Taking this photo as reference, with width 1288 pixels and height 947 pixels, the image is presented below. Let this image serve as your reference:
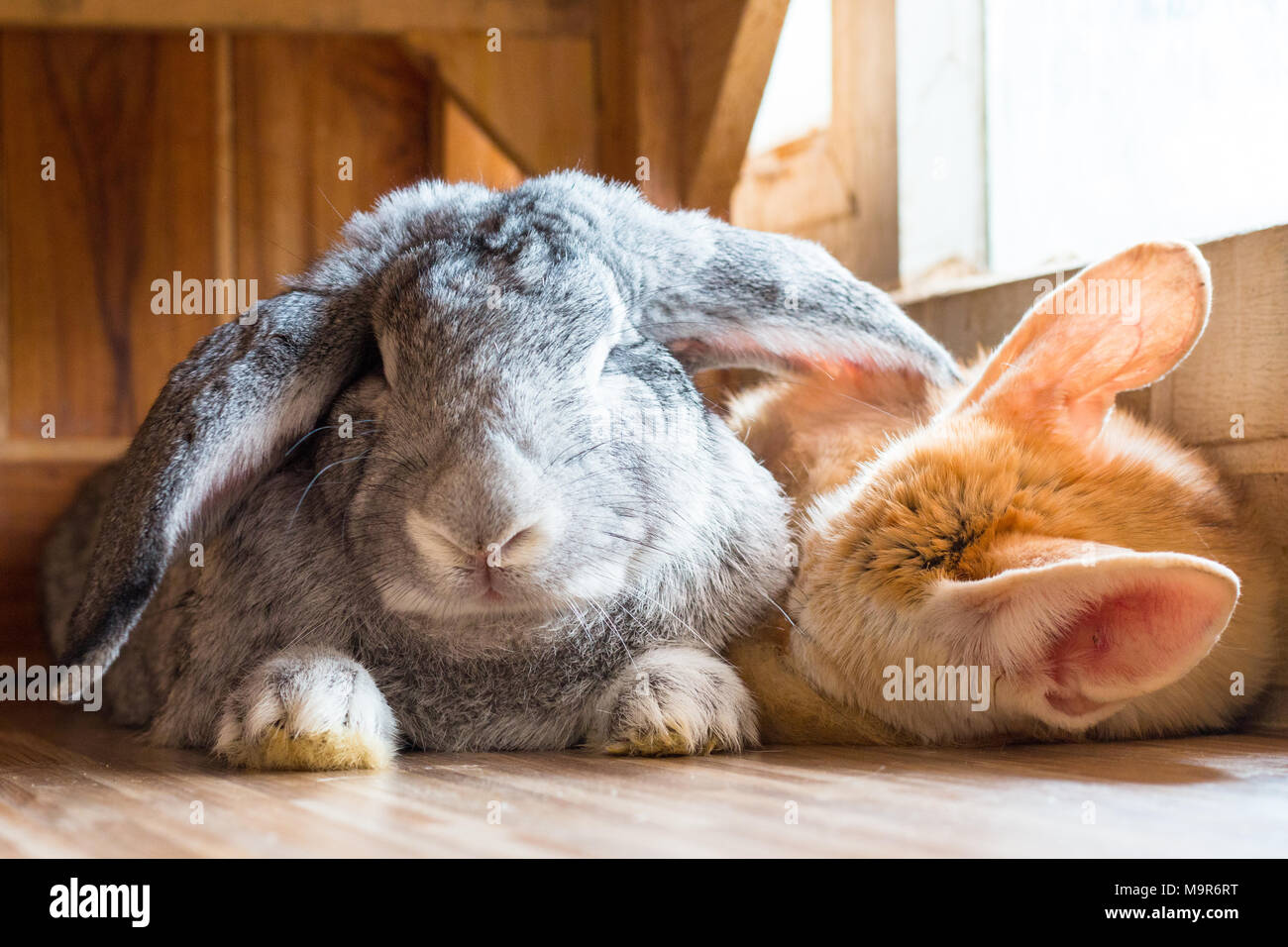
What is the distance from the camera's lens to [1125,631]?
125 cm

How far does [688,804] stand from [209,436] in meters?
0.71

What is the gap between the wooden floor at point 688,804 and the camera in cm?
93

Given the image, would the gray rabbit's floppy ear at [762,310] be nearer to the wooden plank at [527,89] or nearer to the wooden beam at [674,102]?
the wooden beam at [674,102]

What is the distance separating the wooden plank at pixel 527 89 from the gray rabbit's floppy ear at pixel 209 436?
1238 mm

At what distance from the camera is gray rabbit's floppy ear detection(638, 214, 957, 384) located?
1635 mm

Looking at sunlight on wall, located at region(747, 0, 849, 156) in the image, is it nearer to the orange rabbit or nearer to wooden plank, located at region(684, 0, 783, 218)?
wooden plank, located at region(684, 0, 783, 218)

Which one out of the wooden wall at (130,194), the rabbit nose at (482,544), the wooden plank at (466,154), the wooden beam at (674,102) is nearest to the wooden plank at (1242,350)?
the rabbit nose at (482,544)

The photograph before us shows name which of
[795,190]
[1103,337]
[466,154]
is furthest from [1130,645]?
[466,154]

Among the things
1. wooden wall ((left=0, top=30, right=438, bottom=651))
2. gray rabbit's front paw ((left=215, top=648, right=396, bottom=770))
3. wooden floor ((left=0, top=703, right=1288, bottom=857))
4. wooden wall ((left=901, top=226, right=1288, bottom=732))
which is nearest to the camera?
wooden floor ((left=0, top=703, right=1288, bottom=857))

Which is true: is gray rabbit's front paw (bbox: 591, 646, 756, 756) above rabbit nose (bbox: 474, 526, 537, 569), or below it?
below

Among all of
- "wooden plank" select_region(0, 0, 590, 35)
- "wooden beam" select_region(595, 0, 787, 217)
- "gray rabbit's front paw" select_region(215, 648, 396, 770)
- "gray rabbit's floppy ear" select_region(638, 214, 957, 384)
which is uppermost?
"wooden plank" select_region(0, 0, 590, 35)

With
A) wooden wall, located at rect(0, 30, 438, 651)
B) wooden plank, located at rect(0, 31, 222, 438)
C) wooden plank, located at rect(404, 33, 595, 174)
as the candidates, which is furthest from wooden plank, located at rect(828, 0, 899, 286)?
wooden plank, located at rect(0, 31, 222, 438)
